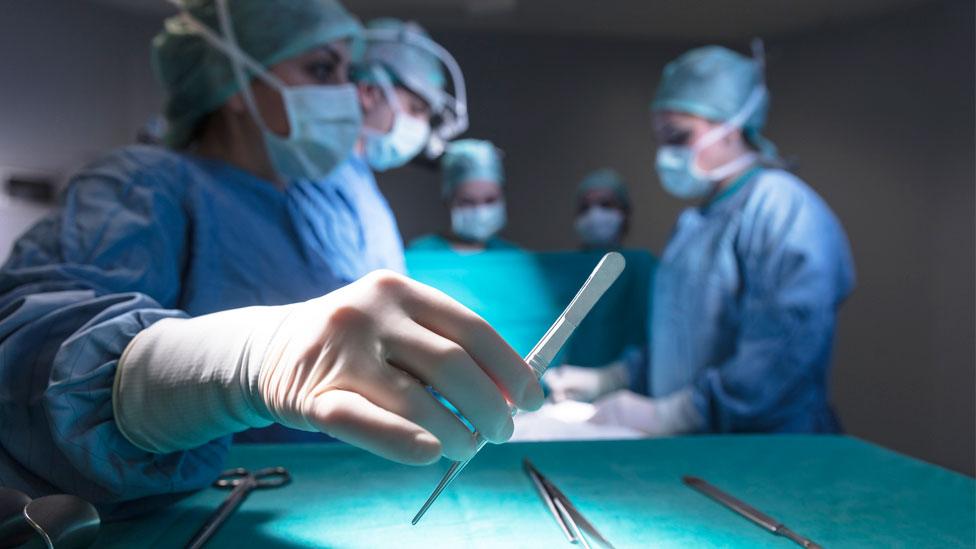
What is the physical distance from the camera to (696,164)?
6.66 ft

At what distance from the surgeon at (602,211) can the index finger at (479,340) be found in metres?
1.19

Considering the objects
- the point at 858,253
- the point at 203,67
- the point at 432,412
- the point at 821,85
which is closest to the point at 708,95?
the point at 821,85

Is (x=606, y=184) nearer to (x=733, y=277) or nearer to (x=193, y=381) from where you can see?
(x=733, y=277)

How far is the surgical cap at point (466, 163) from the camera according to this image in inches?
70.6

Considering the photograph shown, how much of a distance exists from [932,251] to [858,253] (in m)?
0.19

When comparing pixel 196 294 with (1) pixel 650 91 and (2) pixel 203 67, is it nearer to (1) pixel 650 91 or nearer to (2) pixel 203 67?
(2) pixel 203 67

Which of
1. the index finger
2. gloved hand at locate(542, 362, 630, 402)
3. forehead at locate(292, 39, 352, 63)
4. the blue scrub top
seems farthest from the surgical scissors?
forehead at locate(292, 39, 352, 63)

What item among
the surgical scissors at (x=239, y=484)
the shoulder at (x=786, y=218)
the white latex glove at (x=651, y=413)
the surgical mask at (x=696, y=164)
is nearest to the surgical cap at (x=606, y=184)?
the surgical mask at (x=696, y=164)

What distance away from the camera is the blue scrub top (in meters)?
1.76

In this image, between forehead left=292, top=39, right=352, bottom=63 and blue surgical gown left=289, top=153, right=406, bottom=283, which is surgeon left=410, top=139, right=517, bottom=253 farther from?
forehead left=292, top=39, right=352, bottom=63

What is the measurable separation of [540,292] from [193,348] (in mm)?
1047

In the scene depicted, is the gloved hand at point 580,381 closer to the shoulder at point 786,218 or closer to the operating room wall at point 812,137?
the operating room wall at point 812,137

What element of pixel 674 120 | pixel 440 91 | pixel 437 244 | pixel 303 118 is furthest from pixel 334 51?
pixel 674 120

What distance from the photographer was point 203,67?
5.19 feet
